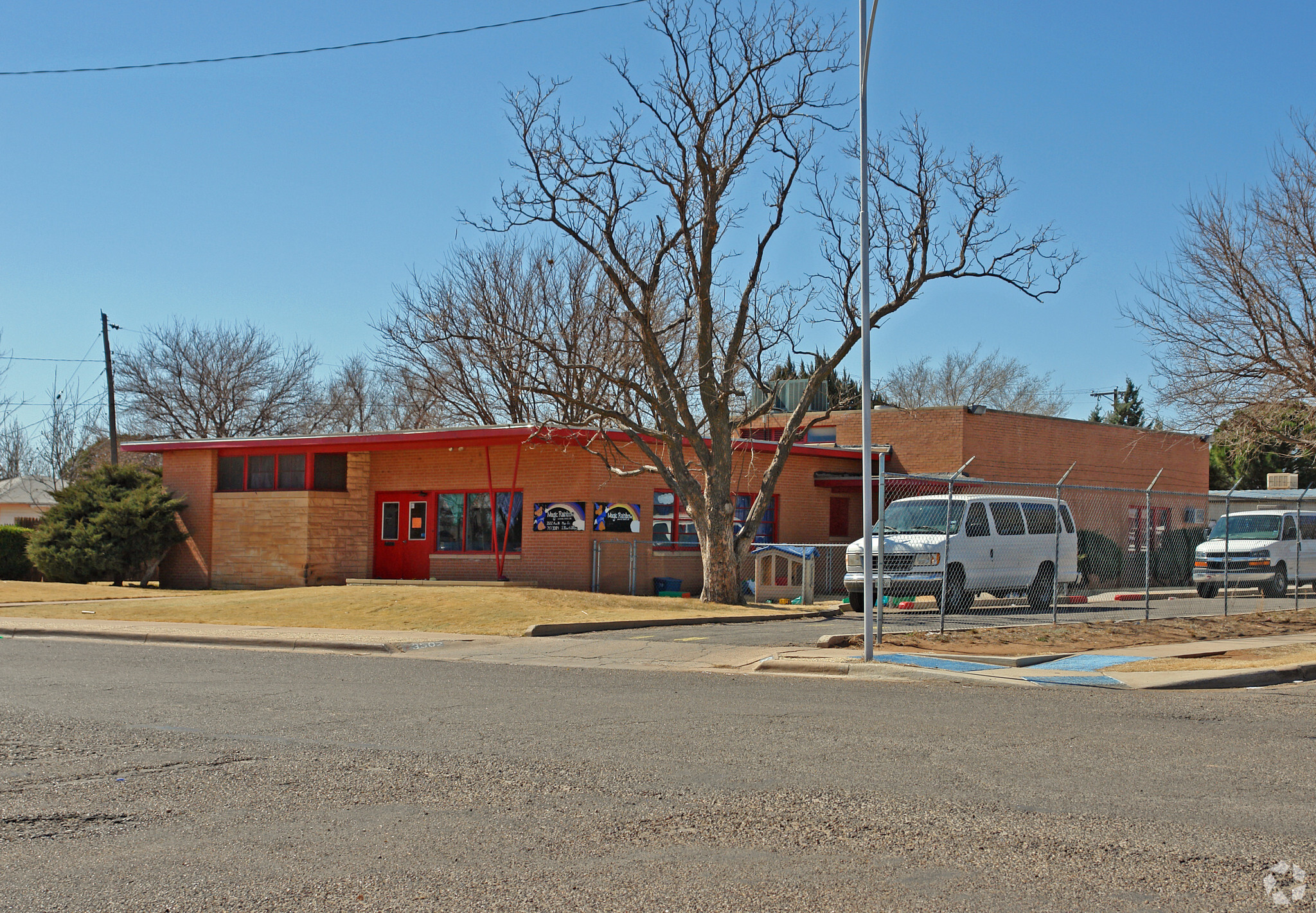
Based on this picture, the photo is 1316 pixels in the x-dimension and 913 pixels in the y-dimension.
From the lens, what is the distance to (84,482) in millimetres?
32656

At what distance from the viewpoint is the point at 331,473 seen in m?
31.3

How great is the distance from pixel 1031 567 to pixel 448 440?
14.3m

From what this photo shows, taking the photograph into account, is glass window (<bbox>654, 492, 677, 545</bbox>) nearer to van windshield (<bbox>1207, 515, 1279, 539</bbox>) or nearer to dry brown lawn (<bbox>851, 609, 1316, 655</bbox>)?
dry brown lawn (<bbox>851, 609, 1316, 655</bbox>)

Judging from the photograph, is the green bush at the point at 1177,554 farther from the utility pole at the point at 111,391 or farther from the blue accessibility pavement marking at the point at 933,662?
the utility pole at the point at 111,391

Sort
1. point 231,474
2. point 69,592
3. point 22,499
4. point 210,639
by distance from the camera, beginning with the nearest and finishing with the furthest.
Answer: point 210,639
point 69,592
point 231,474
point 22,499

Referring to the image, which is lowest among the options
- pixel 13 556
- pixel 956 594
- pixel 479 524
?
pixel 13 556

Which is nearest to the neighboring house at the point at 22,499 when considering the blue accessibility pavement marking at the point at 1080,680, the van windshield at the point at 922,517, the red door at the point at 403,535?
the red door at the point at 403,535

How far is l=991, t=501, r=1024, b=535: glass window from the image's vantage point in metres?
21.4

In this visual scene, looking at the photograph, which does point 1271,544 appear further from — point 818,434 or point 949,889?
point 949,889

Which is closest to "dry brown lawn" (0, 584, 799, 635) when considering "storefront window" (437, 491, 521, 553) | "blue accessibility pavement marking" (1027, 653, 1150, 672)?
"storefront window" (437, 491, 521, 553)

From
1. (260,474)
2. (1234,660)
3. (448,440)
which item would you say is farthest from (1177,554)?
(260,474)

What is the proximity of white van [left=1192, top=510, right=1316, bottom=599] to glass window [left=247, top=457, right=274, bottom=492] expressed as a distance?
76.6 ft

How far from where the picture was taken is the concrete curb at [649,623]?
18.9m

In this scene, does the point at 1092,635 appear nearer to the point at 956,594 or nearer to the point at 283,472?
the point at 956,594
